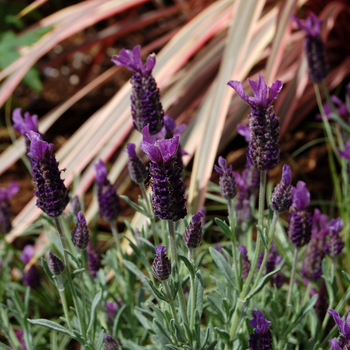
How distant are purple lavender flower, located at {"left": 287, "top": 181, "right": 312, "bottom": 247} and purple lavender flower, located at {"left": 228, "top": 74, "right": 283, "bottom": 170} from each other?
0.64 ft

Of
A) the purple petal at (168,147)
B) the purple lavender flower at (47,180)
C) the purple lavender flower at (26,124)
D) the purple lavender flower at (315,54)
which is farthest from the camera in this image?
the purple lavender flower at (315,54)

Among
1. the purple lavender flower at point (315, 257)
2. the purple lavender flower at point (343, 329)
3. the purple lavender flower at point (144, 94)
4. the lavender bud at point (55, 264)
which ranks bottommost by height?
the purple lavender flower at point (315, 257)

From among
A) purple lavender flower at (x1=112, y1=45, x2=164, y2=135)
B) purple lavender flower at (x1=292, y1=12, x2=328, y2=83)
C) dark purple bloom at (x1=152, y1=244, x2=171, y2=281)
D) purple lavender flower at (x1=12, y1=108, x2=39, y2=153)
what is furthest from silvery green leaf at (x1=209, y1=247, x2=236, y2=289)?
purple lavender flower at (x1=292, y1=12, x2=328, y2=83)

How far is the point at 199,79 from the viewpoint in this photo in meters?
2.30

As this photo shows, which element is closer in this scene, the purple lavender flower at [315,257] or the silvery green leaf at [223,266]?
the silvery green leaf at [223,266]

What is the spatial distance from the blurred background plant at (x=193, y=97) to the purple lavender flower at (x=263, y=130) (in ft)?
1.97

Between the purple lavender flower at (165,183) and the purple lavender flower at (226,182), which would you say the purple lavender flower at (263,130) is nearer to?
the purple lavender flower at (226,182)

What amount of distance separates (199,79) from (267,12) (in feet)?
2.02

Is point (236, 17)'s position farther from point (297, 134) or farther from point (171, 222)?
point (171, 222)

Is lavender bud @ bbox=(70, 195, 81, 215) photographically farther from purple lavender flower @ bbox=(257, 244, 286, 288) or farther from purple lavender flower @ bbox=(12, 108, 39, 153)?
purple lavender flower @ bbox=(257, 244, 286, 288)

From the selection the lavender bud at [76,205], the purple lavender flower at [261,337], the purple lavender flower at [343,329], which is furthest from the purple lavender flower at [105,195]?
the purple lavender flower at [343,329]

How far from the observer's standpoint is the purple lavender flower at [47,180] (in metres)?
0.94

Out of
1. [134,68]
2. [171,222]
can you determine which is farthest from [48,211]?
[134,68]

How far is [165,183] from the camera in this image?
868 millimetres
